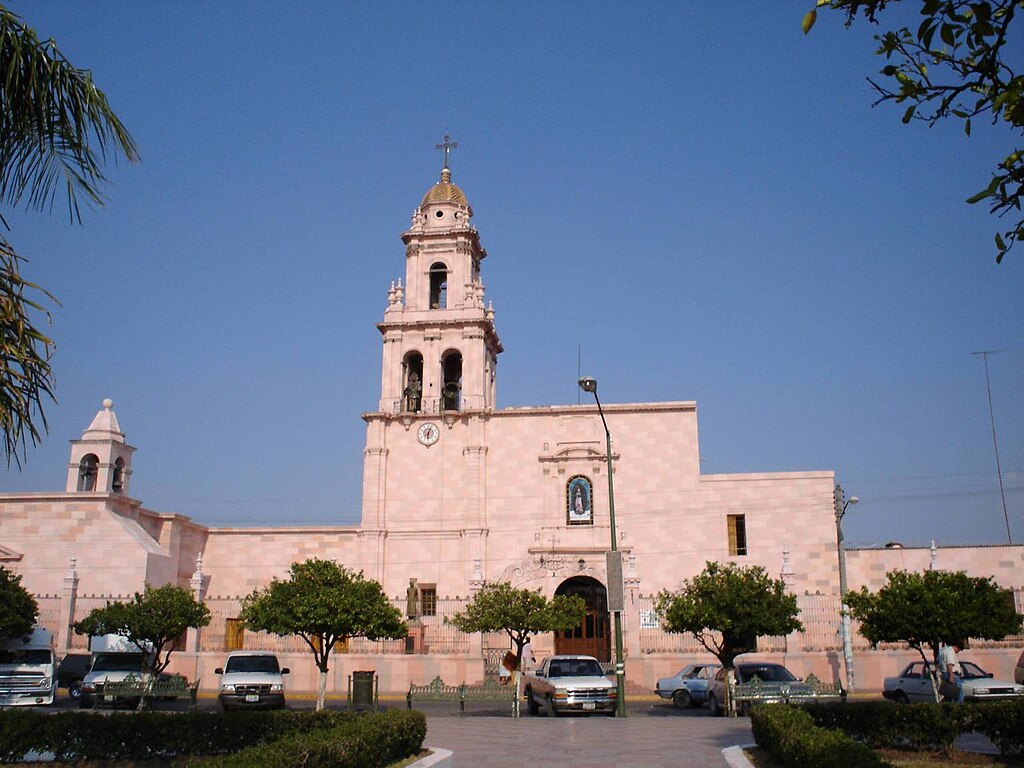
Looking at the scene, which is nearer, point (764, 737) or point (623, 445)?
point (764, 737)

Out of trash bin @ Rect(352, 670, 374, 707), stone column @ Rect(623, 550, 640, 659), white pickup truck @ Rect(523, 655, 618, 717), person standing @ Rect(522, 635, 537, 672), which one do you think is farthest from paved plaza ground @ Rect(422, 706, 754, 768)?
stone column @ Rect(623, 550, 640, 659)

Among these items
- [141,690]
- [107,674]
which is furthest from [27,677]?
[141,690]

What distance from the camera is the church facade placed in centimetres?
3862

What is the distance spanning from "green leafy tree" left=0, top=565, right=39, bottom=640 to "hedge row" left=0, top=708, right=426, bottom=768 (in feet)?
63.2

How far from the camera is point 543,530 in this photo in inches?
1593

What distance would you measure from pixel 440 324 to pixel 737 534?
16073mm

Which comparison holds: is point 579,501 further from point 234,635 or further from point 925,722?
point 925,722

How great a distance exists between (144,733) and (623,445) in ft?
97.5

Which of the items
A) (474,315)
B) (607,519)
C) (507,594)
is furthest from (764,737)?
(474,315)

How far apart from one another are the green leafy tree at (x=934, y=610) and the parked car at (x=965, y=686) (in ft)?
3.22

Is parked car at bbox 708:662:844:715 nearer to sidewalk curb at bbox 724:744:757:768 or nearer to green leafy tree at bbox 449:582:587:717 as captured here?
green leafy tree at bbox 449:582:587:717

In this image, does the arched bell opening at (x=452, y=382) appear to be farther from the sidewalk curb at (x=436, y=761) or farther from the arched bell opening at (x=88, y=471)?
the sidewalk curb at (x=436, y=761)

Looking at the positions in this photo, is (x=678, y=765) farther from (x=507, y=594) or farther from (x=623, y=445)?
(x=623, y=445)

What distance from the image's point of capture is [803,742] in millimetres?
10641
